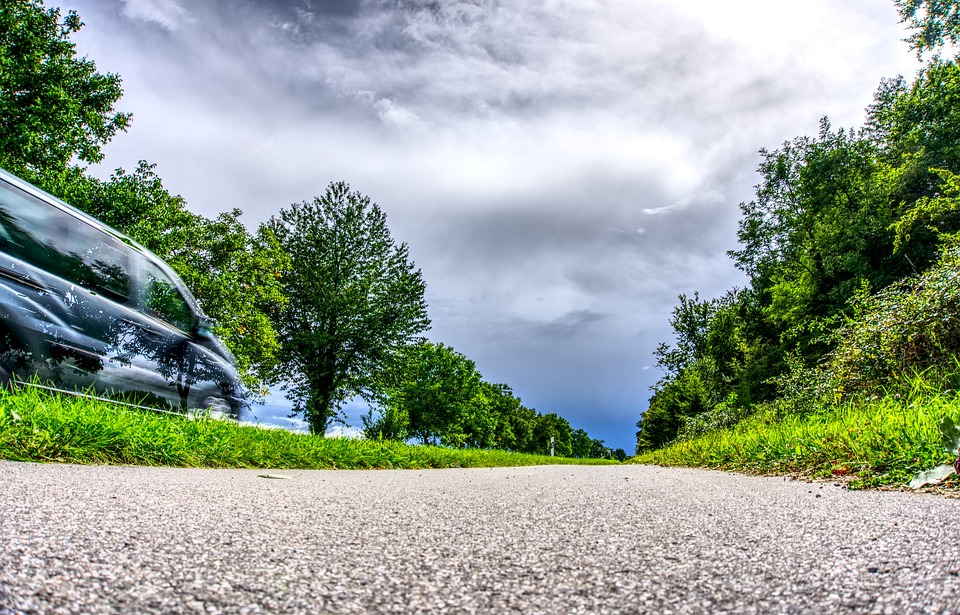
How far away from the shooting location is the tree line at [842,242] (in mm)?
8727

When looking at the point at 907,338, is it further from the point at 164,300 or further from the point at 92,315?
the point at 92,315

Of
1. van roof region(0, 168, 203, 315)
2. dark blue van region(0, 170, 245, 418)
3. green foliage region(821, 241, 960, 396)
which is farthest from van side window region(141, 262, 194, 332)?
green foliage region(821, 241, 960, 396)

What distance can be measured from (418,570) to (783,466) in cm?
521

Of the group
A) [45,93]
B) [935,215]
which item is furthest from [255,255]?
[935,215]

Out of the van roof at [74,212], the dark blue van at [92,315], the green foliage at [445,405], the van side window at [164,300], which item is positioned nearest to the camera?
the dark blue van at [92,315]

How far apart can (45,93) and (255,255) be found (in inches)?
271

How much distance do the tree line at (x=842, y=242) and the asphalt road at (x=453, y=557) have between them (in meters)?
6.81

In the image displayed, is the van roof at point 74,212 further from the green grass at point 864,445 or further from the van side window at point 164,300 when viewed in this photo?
the green grass at point 864,445

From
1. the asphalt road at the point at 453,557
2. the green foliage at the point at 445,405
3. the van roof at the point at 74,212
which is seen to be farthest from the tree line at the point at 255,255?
the asphalt road at the point at 453,557

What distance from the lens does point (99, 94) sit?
48.3ft

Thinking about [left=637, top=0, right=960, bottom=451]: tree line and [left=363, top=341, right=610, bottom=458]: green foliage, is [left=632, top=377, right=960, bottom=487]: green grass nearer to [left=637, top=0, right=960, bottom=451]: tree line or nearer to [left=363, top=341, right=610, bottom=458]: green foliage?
[left=637, top=0, right=960, bottom=451]: tree line

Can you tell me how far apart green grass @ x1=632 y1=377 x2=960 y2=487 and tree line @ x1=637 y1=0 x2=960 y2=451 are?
1697 millimetres

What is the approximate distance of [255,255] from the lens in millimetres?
17844

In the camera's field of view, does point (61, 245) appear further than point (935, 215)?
No
